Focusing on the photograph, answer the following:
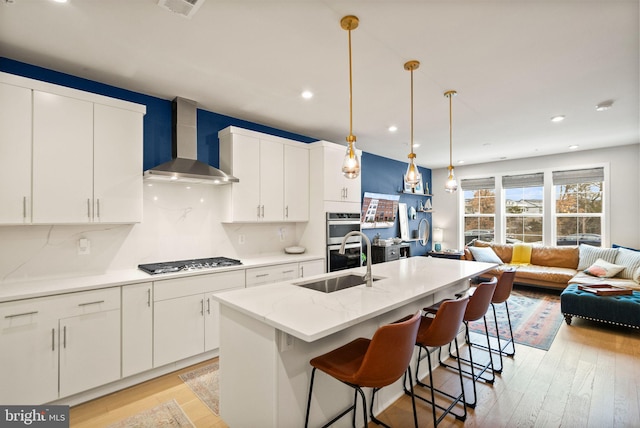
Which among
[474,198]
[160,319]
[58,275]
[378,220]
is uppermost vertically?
[474,198]

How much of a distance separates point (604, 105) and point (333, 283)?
3.65m

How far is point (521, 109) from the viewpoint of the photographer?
3.56 metres

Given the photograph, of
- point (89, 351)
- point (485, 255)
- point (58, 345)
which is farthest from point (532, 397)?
point (485, 255)

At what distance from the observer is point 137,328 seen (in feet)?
8.49

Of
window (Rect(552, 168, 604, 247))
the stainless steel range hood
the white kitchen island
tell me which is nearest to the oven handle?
the stainless steel range hood

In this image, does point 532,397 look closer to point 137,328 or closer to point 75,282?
point 137,328

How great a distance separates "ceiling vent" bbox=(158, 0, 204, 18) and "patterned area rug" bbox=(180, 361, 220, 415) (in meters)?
2.70

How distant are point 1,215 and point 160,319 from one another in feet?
4.51

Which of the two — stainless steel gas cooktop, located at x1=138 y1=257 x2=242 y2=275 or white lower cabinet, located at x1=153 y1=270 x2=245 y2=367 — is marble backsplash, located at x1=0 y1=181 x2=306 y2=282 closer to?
stainless steel gas cooktop, located at x1=138 y1=257 x2=242 y2=275

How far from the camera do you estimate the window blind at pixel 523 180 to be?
630cm

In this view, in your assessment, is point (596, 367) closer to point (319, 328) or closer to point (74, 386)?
point (319, 328)

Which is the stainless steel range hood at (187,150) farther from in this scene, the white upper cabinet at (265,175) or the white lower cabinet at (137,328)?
the white lower cabinet at (137,328)

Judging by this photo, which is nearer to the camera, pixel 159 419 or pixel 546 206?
pixel 159 419

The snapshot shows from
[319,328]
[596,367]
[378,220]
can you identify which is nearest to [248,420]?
[319,328]
